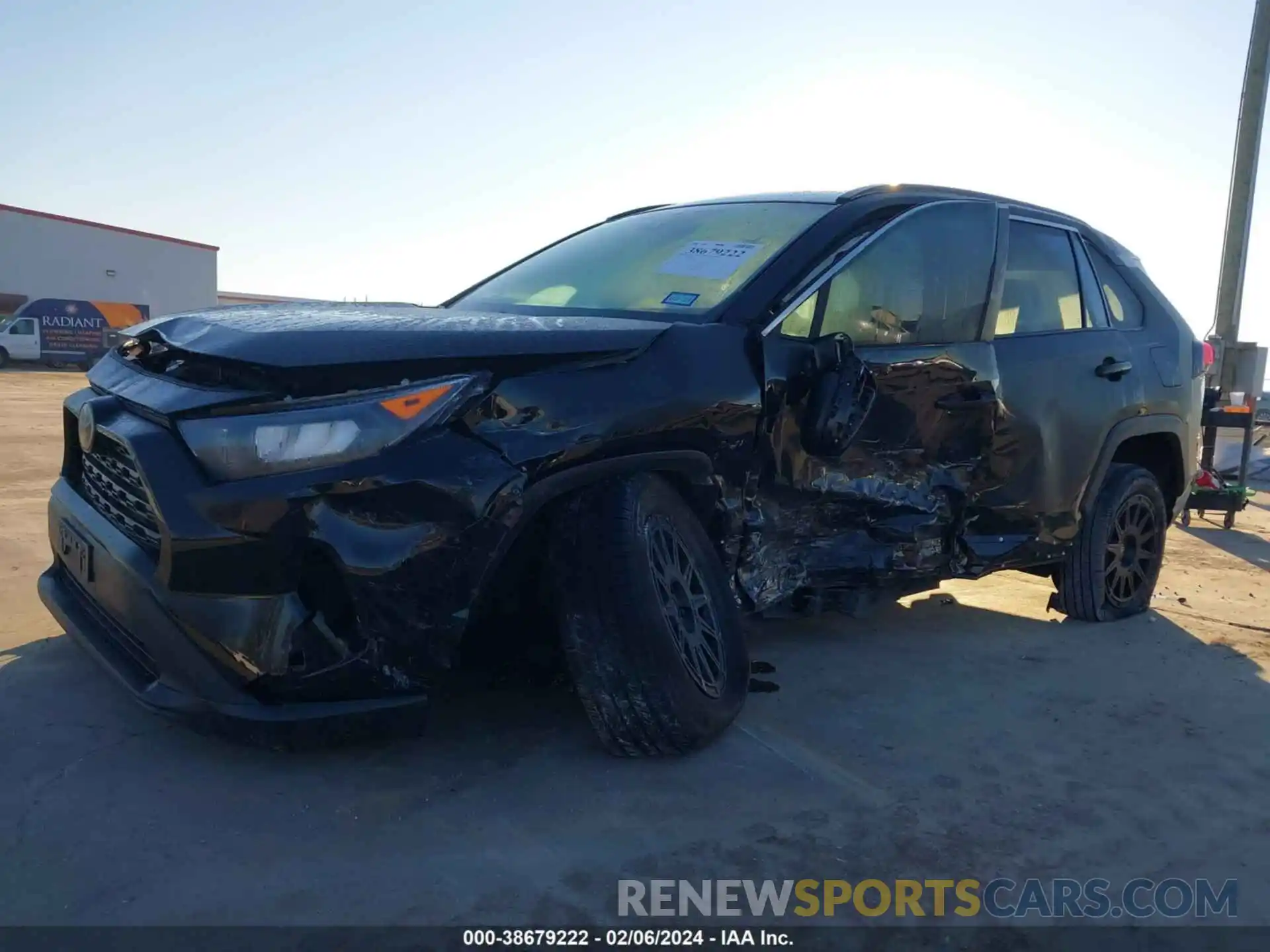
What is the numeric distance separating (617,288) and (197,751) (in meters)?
1.88

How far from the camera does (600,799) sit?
2623 mm

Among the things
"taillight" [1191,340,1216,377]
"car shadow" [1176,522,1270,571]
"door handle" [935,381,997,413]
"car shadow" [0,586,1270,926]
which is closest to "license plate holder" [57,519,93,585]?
"car shadow" [0,586,1270,926]

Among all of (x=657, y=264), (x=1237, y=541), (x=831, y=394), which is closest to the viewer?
(x=831, y=394)

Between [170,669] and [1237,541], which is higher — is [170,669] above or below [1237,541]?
above

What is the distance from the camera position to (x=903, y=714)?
3.39m

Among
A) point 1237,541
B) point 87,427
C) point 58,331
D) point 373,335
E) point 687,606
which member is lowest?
point 58,331

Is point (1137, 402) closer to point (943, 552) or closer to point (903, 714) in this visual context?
point (943, 552)

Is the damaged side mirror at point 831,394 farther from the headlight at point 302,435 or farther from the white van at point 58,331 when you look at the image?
the white van at point 58,331

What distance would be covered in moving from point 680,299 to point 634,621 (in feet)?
3.66

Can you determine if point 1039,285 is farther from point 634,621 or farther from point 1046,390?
point 634,621

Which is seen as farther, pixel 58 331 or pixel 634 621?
pixel 58 331

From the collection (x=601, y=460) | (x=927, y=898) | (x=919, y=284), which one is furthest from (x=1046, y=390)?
(x=927, y=898)

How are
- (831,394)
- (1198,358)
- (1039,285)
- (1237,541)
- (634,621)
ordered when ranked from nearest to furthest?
(634,621), (831,394), (1039,285), (1198,358), (1237,541)

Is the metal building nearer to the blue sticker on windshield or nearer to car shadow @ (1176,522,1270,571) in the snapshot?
car shadow @ (1176,522,1270,571)
